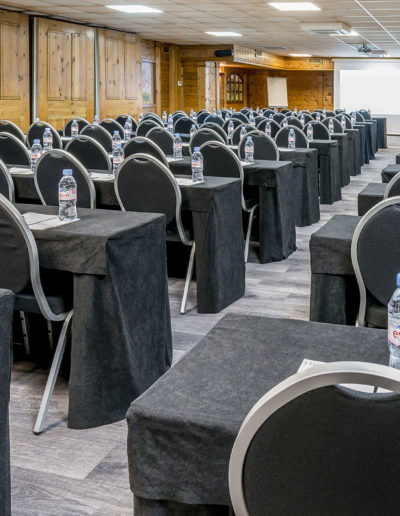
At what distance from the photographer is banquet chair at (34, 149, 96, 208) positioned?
184 inches

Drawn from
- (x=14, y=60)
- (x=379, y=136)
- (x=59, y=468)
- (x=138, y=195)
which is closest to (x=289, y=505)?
(x=59, y=468)

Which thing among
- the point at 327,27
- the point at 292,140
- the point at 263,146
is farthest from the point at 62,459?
the point at 327,27

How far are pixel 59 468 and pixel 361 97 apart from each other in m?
25.6

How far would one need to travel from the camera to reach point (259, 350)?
1.82 metres

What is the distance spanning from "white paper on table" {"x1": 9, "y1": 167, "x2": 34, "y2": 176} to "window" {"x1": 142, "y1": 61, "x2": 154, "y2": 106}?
13.0 meters

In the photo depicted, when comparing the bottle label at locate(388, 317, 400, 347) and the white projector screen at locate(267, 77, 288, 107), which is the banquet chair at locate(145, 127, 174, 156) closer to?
the bottle label at locate(388, 317, 400, 347)

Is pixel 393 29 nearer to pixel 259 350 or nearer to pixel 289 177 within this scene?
pixel 289 177

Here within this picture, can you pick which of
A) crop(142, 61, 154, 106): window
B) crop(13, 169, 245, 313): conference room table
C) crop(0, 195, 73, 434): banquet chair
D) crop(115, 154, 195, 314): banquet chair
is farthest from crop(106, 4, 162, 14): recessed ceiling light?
crop(0, 195, 73, 434): banquet chair

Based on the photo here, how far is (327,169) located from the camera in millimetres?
9117

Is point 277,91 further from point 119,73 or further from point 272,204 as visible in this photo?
point 272,204

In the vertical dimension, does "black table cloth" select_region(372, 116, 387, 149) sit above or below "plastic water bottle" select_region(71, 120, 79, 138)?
above

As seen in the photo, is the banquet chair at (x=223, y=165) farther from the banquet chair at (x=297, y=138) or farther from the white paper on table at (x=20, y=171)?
the banquet chair at (x=297, y=138)

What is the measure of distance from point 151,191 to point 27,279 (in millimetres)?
1680

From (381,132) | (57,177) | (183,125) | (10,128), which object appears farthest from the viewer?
(381,132)
